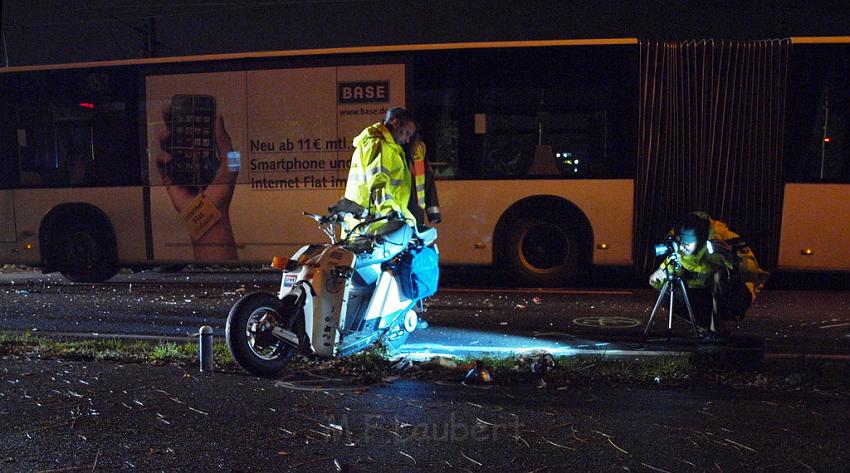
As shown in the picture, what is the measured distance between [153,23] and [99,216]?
21.6 meters

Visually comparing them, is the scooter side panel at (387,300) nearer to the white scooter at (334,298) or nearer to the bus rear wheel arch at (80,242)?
the white scooter at (334,298)

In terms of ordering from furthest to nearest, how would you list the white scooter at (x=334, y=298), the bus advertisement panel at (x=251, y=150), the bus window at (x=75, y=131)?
the bus window at (x=75, y=131) < the bus advertisement panel at (x=251, y=150) < the white scooter at (x=334, y=298)

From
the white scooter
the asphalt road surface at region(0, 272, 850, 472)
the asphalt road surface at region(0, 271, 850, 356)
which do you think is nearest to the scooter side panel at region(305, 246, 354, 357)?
the white scooter

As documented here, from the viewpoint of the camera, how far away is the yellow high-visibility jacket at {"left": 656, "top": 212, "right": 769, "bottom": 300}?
585cm

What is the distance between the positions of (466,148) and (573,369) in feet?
18.0

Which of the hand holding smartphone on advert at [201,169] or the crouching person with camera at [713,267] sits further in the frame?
the hand holding smartphone on advert at [201,169]

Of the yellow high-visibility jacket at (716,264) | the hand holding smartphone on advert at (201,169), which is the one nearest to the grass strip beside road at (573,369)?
the yellow high-visibility jacket at (716,264)

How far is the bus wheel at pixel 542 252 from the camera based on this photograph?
10336 millimetres

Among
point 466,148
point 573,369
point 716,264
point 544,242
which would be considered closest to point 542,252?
point 544,242

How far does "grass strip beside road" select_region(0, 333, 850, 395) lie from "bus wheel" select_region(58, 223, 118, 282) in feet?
17.8

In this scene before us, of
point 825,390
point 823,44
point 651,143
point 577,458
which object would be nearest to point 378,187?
point 577,458

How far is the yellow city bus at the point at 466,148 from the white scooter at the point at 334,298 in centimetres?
461

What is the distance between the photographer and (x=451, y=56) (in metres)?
10.3

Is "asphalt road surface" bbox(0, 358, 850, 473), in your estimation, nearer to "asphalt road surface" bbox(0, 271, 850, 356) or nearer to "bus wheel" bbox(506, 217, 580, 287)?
"asphalt road surface" bbox(0, 271, 850, 356)
